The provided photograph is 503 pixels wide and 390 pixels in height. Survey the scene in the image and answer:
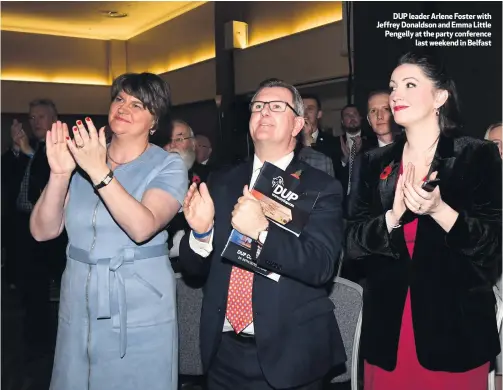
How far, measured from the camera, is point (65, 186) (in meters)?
2.00

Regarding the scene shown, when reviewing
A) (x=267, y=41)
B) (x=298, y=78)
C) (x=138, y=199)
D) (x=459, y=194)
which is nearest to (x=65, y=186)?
(x=138, y=199)

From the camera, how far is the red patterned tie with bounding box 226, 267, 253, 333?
183 centimetres

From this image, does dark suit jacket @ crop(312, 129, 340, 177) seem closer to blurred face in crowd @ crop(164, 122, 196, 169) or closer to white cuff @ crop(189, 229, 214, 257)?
blurred face in crowd @ crop(164, 122, 196, 169)

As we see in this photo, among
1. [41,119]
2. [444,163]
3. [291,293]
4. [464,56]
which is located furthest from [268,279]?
[41,119]

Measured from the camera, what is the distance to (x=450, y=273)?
179 centimetres

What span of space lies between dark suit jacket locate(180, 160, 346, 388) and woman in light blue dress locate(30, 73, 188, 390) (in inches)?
6.5

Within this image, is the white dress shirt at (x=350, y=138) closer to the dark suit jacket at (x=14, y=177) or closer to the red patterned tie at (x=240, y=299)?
the dark suit jacket at (x=14, y=177)

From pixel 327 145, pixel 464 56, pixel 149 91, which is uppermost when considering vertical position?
pixel 464 56

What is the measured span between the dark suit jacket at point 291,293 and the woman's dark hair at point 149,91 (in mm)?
470

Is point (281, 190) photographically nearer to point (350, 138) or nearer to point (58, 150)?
point (58, 150)

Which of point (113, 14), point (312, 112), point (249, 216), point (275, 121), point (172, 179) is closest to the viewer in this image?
point (249, 216)

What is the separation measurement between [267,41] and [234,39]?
86cm

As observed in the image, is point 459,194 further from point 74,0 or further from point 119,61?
point 119,61

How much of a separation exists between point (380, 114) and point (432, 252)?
1.86 metres
